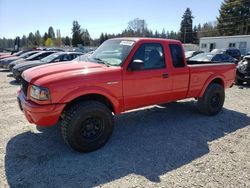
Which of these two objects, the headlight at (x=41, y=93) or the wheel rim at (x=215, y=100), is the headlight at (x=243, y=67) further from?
the headlight at (x=41, y=93)

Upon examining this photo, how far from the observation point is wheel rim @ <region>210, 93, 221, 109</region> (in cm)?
647

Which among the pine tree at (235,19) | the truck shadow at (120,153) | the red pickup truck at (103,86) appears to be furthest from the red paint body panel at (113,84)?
the pine tree at (235,19)

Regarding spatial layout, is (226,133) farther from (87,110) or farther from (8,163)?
(8,163)

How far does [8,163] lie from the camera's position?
12.6ft

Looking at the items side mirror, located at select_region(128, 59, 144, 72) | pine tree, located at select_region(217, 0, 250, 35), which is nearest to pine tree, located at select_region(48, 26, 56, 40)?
pine tree, located at select_region(217, 0, 250, 35)

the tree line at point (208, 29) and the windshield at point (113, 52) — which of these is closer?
the windshield at point (113, 52)

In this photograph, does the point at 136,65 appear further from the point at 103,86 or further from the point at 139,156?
the point at 139,156

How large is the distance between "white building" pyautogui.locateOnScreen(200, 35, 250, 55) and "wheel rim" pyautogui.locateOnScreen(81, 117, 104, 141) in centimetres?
3548

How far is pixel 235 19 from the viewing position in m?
Result: 58.6

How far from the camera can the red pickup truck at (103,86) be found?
3.88 m

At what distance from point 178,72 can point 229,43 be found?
122ft

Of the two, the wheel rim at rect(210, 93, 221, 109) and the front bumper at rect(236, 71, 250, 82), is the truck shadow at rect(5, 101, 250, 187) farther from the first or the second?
the front bumper at rect(236, 71, 250, 82)

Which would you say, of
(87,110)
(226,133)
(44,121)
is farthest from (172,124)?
(44,121)

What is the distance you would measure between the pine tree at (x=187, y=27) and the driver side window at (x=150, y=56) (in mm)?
71437
